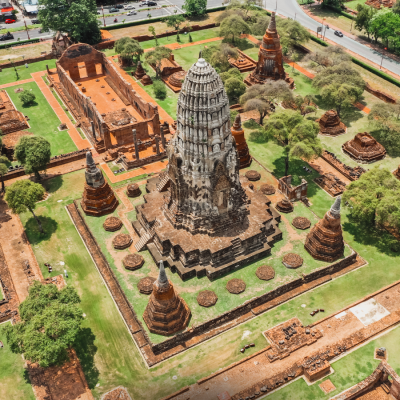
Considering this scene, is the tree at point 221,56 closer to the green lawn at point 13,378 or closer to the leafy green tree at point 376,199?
the leafy green tree at point 376,199

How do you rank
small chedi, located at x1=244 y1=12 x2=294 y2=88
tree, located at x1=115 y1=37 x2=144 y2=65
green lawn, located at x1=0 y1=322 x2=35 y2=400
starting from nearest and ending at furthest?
1. green lawn, located at x1=0 y1=322 x2=35 y2=400
2. small chedi, located at x1=244 y1=12 x2=294 y2=88
3. tree, located at x1=115 y1=37 x2=144 y2=65

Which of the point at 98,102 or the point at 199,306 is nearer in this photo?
the point at 199,306

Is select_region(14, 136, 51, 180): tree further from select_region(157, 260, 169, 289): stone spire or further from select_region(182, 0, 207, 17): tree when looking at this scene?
select_region(182, 0, 207, 17): tree

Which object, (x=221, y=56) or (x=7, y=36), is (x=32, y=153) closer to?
(x=221, y=56)

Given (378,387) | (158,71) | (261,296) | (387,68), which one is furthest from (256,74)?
(378,387)

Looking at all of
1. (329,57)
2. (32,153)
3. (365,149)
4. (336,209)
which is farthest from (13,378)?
(329,57)

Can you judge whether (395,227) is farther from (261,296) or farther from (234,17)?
(234,17)

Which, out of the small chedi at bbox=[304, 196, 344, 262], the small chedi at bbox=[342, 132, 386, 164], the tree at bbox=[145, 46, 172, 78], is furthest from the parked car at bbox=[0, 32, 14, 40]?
the small chedi at bbox=[304, 196, 344, 262]
